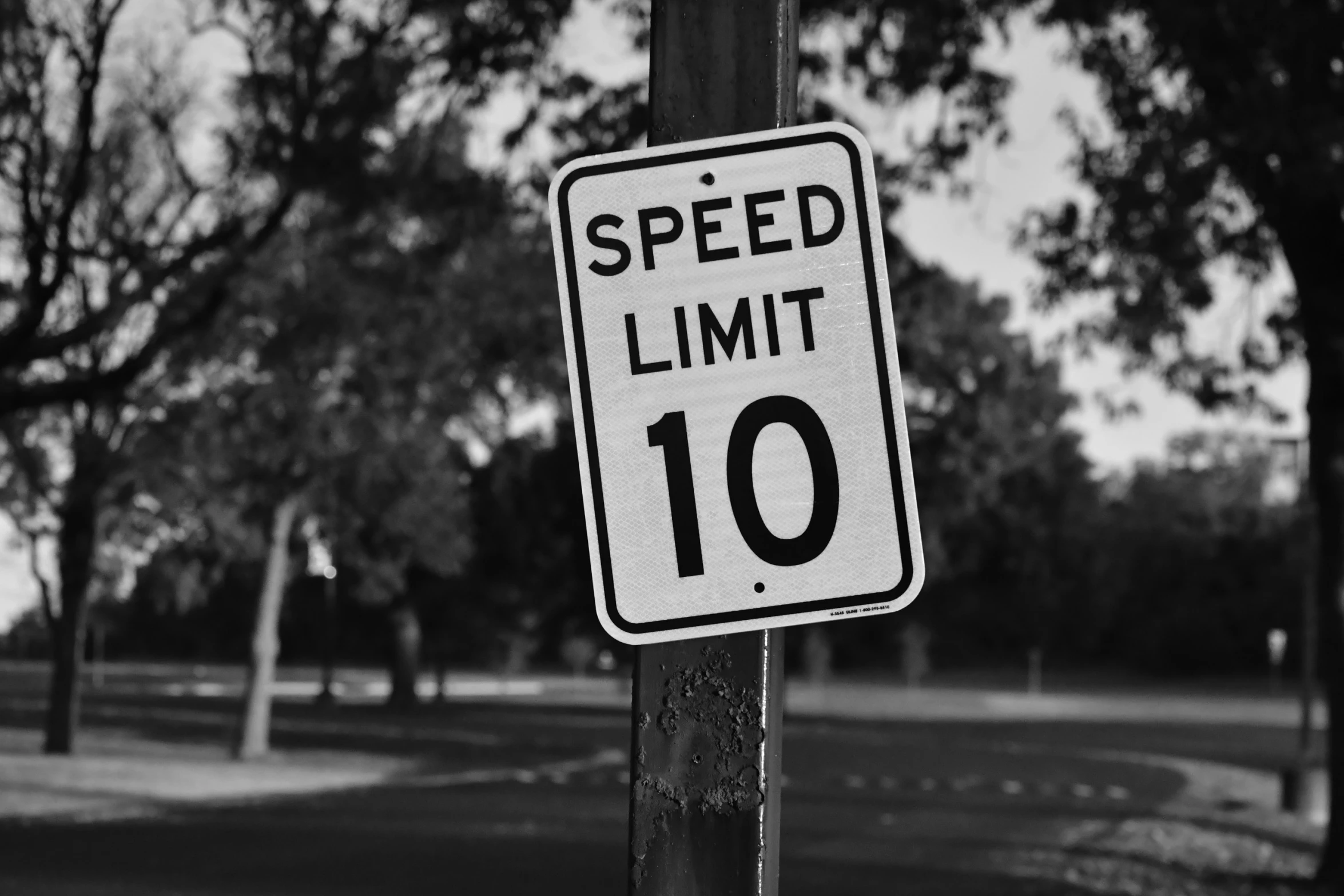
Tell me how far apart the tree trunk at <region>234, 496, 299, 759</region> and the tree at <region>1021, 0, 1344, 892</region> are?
57.0 feet

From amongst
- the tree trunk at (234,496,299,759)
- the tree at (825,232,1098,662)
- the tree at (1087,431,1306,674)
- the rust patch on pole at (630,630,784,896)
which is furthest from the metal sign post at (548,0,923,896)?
the tree at (1087,431,1306,674)

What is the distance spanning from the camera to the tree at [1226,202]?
12484 mm

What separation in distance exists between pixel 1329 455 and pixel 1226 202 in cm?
219

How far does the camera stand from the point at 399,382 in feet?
103

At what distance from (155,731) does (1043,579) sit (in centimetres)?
4781

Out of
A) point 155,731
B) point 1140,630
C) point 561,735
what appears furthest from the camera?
point 1140,630

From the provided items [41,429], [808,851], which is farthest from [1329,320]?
[41,429]

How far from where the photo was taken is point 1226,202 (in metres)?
15.3

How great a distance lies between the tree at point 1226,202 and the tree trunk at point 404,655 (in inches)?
1486

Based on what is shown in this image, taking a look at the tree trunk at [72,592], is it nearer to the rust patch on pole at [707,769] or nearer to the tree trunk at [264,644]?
the tree trunk at [264,644]

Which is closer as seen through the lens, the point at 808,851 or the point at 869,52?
the point at 869,52

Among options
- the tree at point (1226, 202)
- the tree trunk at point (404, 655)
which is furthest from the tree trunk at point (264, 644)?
the tree trunk at point (404, 655)

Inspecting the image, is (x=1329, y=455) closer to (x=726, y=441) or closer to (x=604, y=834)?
(x=604, y=834)

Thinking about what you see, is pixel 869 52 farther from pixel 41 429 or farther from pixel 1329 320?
pixel 41 429
